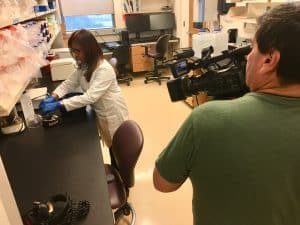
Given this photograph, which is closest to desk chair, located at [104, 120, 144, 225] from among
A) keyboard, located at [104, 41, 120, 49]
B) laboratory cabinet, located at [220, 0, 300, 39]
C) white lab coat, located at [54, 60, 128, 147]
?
white lab coat, located at [54, 60, 128, 147]

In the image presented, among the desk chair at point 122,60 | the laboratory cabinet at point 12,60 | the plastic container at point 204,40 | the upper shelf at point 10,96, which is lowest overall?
the desk chair at point 122,60

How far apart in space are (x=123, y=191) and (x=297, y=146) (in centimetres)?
111

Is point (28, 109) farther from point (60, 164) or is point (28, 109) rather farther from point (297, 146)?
point (297, 146)

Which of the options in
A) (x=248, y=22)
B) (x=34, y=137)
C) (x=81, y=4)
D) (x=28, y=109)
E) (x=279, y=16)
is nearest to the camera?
(x=279, y=16)

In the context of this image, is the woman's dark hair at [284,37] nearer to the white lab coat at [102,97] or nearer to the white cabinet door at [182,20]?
the white lab coat at [102,97]

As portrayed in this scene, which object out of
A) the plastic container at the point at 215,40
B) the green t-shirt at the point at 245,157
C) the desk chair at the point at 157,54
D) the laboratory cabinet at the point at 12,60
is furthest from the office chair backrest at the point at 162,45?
the green t-shirt at the point at 245,157

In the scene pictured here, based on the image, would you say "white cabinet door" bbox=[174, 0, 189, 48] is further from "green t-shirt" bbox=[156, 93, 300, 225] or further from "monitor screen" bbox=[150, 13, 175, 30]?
"green t-shirt" bbox=[156, 93, 300, 225]

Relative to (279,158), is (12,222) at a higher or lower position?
lower

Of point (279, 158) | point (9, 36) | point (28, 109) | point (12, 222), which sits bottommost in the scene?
point (28, 109)

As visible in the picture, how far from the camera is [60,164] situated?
1340 millimetres

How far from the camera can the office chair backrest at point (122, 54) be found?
15.3ft

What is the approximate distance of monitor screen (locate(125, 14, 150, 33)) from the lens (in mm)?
5176

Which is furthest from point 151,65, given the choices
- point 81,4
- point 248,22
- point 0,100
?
point 0,100

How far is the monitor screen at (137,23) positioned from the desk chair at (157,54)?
0.54 metres
